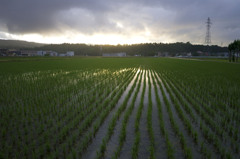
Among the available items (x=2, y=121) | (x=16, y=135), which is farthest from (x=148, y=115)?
(x=2, y=121)

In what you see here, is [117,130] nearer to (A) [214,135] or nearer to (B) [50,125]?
(B) [50,125]

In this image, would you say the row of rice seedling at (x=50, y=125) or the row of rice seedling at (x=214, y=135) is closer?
the row of rice seedling at (x=214, y=135)

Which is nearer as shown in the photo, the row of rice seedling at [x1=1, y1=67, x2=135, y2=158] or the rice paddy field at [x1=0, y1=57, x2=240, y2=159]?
the rice paddy field at [x1=0, y1=57, x2=240, y2=159]

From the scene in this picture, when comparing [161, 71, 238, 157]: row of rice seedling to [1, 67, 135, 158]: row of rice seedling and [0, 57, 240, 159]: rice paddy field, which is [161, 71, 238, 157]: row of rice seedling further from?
[1, 67, 135, 158]: row of rice seedling

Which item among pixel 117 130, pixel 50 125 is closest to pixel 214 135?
pixel 117 130

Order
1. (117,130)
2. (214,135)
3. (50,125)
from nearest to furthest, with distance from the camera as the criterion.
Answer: (214,135) < (117,130) < (50,125)

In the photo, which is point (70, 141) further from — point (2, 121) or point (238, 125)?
point (238, 125)

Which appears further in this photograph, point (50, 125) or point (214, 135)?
point (50, 125)

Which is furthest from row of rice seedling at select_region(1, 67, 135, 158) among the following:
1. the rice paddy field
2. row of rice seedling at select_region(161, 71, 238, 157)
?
row of rice seedling at select_region(161, 71, 238, 157)

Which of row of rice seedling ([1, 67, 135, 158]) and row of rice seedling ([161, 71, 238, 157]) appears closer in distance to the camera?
row of rice seedling ([161, 71, 238, 157])

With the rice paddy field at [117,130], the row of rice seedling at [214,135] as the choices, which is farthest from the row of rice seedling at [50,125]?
the row of rice seedling at [214,135]

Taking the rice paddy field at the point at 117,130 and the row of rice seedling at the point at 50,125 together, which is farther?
the row of rice seedling at the point at 50,125

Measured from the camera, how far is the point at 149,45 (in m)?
142

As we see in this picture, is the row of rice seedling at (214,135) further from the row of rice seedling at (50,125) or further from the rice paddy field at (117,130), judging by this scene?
the row of rice seedling at (50,125)
